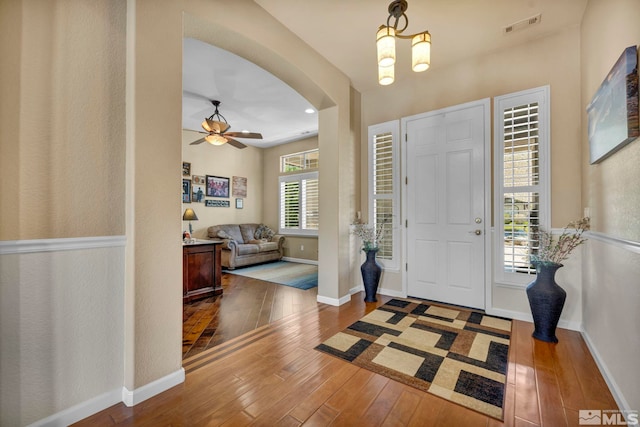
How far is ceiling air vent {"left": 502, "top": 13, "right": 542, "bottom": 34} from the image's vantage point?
250 centimetres

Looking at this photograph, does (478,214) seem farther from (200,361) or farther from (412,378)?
(200,361)

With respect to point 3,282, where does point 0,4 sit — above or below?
above

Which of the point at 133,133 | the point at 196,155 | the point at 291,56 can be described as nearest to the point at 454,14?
the point at 291,56

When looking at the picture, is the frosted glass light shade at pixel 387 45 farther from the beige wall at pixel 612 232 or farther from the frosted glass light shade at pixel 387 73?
the beige wall at pixel 612 232

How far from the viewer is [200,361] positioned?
82.0 inches

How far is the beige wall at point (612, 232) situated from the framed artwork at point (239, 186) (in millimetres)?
6384

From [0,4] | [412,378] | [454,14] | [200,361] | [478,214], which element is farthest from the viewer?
[478,214]

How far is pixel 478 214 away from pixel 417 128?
1307 millimetres

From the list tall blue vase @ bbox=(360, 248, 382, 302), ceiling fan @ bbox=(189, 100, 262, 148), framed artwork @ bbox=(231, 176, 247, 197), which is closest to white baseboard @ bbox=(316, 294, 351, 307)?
tall blue vase @ bbox=(360, 248, 382, 302)

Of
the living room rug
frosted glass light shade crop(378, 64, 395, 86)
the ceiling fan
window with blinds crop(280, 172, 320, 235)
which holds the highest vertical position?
the ceiling fan

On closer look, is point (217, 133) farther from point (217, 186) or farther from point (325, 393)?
point (325, 393)

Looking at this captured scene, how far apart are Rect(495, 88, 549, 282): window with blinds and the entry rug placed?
77 cm

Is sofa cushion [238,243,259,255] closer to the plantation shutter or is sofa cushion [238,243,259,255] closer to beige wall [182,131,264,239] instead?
beige wall [182,131,264,239]

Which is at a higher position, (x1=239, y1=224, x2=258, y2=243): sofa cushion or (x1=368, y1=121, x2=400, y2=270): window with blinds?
(x1=368, y1=121, x2=400, y2=270): window with blinds
